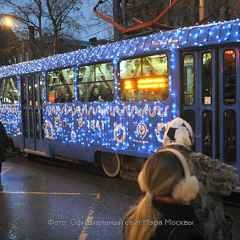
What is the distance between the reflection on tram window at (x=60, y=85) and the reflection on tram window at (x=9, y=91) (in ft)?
9.39

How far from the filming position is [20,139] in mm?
19703

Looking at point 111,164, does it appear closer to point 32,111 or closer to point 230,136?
point 230,136

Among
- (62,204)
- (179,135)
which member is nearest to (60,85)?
(62,204)

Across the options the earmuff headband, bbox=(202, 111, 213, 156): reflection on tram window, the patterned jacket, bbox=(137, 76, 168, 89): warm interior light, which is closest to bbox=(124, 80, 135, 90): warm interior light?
bbox=(137, 76, 168, 89): warm interior light

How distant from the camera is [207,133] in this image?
1103 centimetres

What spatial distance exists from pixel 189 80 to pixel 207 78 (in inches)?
19.9

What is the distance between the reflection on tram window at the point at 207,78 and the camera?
1107 cm

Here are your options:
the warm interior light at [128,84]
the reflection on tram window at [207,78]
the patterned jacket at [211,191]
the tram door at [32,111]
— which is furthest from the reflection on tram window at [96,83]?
the patterned jacket at [211,191]

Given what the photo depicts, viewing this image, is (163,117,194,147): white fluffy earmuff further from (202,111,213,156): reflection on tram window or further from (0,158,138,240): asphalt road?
(202,111,213,156): reflection on tram window

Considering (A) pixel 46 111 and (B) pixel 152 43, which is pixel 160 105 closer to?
(B) pixel 152 43

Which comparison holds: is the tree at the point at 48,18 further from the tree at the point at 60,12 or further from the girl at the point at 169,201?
the girl at the point at 169,201

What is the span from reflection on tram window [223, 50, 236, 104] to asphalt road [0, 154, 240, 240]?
5.86 feet

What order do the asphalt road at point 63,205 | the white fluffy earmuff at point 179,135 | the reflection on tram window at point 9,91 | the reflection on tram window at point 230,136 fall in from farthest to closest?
the reflection on tram window at point 9,91 → the reflection on tram window at point 230,136 → the asphalt road at point 63,205 → the white fluffy earmuff at point 179,135

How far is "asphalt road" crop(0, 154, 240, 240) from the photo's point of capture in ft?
29.3
